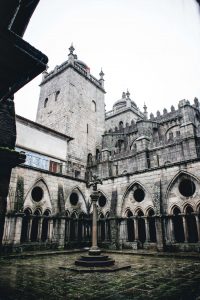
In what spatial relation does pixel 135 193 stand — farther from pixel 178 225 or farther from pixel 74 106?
pixel 74 106

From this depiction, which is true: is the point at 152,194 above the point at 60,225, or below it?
above

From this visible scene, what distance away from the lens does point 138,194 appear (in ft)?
52.0

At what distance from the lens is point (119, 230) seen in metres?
15.7

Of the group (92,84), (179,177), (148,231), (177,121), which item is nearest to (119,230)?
(148,231)

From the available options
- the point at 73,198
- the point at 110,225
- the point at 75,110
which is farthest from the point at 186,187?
the point at 75,110

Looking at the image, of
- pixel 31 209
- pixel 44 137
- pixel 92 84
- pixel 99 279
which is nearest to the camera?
pixel 99 279

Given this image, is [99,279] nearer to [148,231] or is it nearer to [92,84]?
[148,231]

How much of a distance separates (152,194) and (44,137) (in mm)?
10730

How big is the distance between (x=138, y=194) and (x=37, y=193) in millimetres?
7194

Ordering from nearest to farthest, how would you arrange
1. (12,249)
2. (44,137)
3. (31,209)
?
(12,249), (31,209), (44,137)

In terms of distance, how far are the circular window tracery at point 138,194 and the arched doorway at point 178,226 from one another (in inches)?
99.9

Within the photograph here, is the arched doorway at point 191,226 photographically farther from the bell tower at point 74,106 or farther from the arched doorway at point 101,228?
the bell tower at point 74,106

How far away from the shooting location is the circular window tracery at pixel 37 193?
1505cm

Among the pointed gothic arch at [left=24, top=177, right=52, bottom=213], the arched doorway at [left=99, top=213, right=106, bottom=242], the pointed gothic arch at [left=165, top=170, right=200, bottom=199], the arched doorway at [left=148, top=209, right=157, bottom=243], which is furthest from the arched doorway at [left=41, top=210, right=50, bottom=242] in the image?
the pointed gothic arch at [left=165, top=170, right=200, bottom=199]
